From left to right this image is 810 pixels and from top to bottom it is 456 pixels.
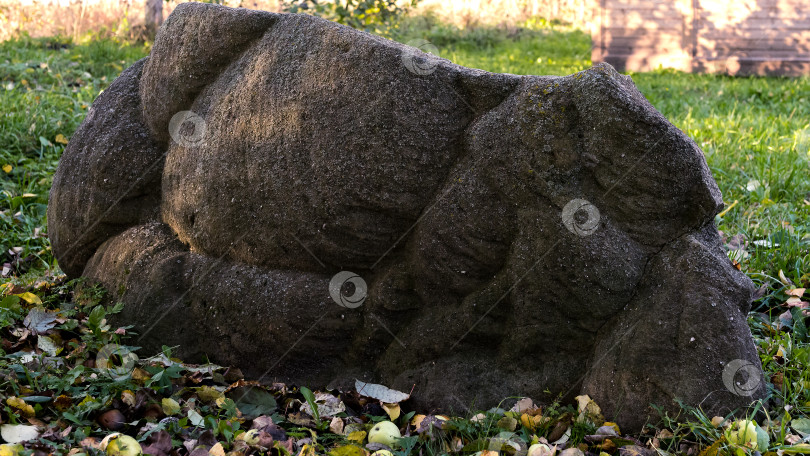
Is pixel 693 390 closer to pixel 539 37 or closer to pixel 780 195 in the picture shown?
pixel 780 195

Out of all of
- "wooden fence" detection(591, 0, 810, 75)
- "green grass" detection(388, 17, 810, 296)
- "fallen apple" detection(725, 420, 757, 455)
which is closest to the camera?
"fallen apple" detection(725, 420, 757, 455)

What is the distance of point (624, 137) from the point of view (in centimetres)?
234

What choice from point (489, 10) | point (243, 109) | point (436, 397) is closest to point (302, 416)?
point (436, 397)
